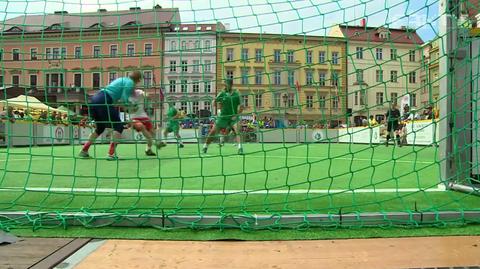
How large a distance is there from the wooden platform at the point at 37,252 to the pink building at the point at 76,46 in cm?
154

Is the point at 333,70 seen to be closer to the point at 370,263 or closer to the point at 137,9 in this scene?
the point at 137,9

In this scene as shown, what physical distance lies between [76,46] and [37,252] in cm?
234

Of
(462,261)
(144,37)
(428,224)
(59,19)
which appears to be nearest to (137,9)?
(144,37)

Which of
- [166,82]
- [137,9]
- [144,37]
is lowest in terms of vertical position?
[166,82]

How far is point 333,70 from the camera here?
14.3ft

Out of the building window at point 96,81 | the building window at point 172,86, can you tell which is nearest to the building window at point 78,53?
the building window at point 96,81

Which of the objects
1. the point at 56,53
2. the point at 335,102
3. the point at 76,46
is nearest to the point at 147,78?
the point at 76,46

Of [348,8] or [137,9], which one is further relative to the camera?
[137,9]

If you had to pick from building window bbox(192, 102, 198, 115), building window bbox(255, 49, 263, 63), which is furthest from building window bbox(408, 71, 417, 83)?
building window bbox(192, 102, 198, 115)

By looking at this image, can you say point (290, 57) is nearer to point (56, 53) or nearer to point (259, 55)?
point (259, 55)

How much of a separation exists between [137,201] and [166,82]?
50.3 inches

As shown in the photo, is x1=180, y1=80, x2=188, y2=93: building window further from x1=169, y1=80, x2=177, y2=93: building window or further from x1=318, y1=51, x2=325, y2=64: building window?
x1=318, y1=51, x2=325, y2=64: building window

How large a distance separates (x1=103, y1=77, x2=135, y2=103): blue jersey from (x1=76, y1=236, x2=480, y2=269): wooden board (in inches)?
91.3

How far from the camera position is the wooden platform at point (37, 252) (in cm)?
248
